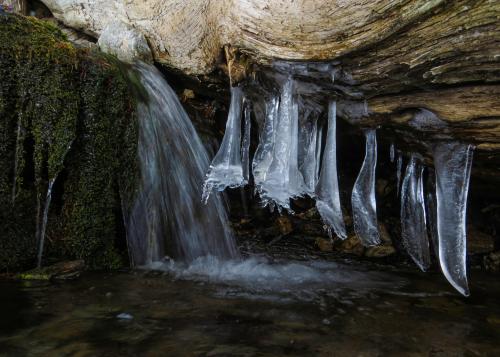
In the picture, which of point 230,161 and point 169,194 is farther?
point 169,194

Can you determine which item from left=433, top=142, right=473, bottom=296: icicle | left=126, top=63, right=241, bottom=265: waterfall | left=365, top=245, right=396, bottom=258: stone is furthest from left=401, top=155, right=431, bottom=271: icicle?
left=126, top=63, right=241, bottom=265: waterfall

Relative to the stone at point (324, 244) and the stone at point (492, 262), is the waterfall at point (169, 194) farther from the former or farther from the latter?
the stone at point (492, 262)

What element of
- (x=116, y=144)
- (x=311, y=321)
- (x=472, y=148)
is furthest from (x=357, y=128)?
(x=116, y=144)

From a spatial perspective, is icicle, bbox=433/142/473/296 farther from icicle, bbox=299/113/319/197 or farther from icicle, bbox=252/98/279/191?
icicle, bbox=252/98/279/191

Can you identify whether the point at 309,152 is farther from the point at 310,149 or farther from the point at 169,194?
the point at 169,194

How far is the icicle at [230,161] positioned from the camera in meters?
4.30

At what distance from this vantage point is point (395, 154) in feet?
15.2

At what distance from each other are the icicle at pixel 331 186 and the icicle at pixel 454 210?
37.7 inches

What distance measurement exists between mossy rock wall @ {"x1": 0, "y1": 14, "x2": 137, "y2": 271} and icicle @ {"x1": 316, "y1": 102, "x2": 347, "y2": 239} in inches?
82.3

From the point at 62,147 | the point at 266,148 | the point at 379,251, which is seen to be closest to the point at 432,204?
the point at 379,251

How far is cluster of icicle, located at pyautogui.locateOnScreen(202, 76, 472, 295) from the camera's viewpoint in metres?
3.72

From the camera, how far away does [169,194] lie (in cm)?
479

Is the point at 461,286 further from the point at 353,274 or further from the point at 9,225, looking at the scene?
the point at 9,225

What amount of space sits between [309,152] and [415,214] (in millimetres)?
1466
